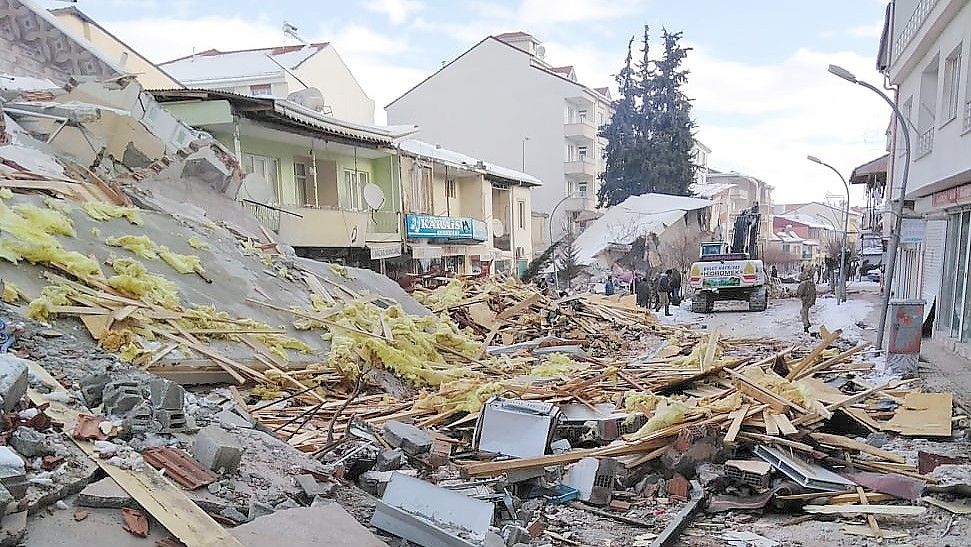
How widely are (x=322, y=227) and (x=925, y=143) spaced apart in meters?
15.2

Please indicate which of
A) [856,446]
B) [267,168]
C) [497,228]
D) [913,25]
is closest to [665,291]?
[913,25]

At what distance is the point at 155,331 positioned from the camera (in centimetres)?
738

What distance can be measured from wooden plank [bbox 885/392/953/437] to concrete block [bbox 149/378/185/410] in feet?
23.3

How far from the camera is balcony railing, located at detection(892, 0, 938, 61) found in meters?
14.2

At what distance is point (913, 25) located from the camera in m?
15.8

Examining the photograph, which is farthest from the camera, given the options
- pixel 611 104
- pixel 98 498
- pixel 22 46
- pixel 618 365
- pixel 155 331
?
pixel 611 104

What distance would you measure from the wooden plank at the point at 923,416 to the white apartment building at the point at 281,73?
24042mm

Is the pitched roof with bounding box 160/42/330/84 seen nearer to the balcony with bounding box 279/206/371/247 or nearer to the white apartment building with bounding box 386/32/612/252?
the white apartment building with bounding box 386/32/612/252

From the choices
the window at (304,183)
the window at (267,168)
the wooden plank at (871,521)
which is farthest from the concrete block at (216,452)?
the window at (304,183)

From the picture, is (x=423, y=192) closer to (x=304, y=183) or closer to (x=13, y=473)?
(x=304, y=183)

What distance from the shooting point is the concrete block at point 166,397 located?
4.66 m

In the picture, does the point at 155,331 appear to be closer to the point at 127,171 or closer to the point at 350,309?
the point at 350,309

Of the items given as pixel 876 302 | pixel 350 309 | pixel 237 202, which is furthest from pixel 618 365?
pixel 876 302

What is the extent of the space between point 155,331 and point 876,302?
25.8m
